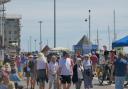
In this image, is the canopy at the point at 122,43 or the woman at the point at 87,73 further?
the woman at the point at 87,73

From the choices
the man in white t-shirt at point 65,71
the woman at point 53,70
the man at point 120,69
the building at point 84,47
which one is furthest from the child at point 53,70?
the building at point 84,47

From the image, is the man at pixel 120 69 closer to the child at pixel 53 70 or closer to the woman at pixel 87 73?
the child at pixel 53 70

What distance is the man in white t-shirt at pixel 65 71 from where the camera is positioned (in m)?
22.7

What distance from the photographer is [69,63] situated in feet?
74.7

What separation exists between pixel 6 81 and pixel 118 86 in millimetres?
7356

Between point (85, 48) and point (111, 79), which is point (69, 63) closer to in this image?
point (111, 79)

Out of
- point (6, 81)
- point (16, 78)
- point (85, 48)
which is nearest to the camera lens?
point (6, 81)

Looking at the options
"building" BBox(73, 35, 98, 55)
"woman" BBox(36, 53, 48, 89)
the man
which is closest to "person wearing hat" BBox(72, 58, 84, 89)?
"woman" BBox(36, 53, 48, 89)

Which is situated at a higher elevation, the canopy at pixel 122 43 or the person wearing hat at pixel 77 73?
the canopy at pixel 122 43

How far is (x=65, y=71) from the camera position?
22.7 meters

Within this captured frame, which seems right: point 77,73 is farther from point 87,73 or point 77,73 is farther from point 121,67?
point 121,67

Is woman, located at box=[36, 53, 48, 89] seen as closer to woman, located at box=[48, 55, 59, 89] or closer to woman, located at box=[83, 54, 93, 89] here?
woman, located at box=[48, 55, 59, 89]

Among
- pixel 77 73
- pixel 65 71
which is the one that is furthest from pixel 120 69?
pixel 77 73

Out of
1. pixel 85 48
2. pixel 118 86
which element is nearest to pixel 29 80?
pixel 118 86
